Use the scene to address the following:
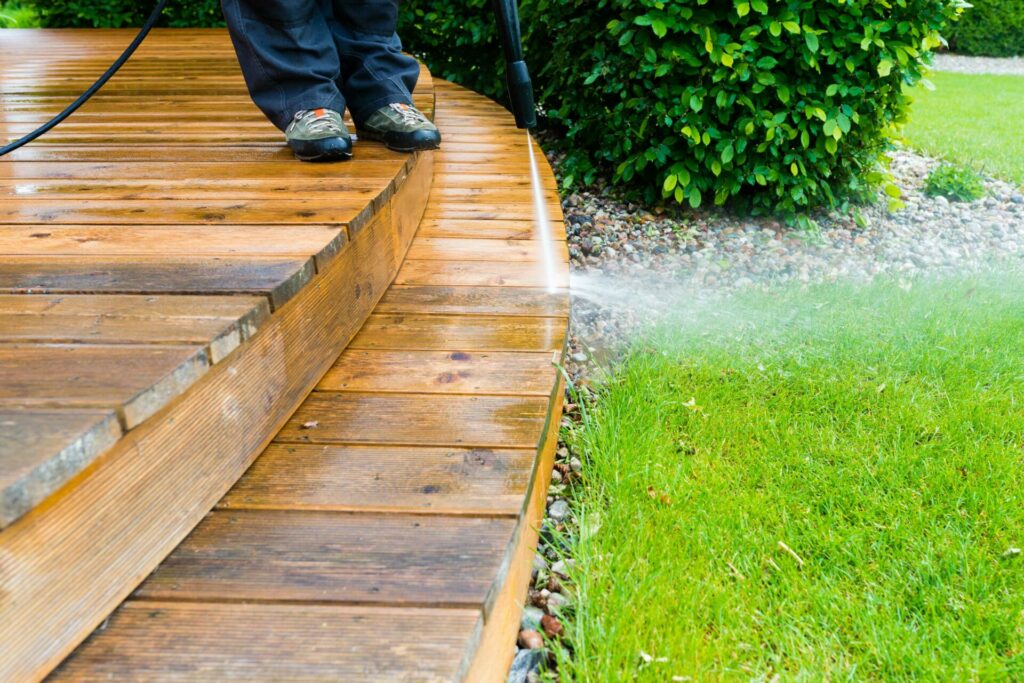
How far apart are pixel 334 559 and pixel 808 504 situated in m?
0.84

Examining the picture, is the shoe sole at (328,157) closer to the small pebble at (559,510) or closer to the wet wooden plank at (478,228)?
the wet wooden plank at (478,228)

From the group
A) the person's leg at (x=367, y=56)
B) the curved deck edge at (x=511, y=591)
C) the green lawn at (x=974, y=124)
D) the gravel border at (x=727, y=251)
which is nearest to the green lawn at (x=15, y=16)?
the person's leg at (x=367, y=56)

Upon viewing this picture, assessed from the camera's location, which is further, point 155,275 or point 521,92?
point 521,92

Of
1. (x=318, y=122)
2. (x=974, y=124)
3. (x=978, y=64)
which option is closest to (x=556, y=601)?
(x=318, y=122)

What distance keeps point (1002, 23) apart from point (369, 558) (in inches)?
426

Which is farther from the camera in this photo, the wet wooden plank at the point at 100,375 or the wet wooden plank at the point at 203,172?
the wet wooden plank at the point at 203,172

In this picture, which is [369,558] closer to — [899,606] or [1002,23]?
[899,606]

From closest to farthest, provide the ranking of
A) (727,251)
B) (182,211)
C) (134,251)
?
(134,251)
(182,211)
(727,251)

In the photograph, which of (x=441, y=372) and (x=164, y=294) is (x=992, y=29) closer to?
(x=441, y=372)

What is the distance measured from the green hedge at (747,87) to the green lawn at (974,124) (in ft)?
1.00

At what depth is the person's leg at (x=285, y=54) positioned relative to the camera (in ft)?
5.98

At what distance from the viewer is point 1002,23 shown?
9375mm

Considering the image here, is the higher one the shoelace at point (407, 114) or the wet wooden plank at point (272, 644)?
the shoelace at point (407, 114)

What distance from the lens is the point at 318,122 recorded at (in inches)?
73.6
